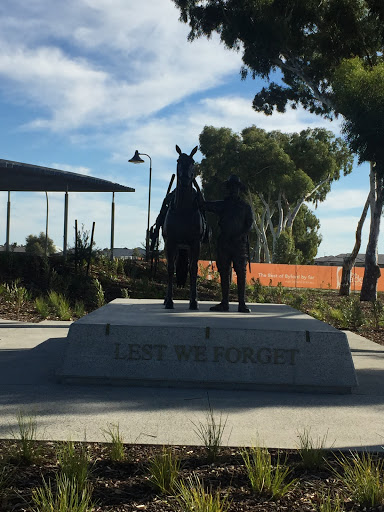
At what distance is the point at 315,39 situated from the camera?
22281mm

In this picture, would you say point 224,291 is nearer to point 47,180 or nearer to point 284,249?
point 47,180

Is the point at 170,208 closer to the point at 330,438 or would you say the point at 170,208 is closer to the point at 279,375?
the point at 279,375

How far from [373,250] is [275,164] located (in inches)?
816

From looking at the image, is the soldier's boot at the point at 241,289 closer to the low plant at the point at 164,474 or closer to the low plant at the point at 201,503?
the low plant at the point at 164,474

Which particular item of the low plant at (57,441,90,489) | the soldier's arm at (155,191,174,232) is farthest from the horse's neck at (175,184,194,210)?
the low plant at (57,441,90,489)

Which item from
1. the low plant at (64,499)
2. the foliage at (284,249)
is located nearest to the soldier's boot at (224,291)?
the low plant at (64,499)

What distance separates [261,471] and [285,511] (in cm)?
31

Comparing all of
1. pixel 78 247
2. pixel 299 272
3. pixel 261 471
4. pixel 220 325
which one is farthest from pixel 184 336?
pixel 299 272

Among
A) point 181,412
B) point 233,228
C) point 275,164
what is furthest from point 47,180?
point 275,164

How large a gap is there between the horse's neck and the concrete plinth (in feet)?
7.52

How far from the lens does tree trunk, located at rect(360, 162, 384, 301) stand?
22.8 metres

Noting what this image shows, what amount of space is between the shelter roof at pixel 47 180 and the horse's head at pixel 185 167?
554 inches

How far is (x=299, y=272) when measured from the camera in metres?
36.4

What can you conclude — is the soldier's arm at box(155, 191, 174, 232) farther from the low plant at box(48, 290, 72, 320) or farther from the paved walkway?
the low plant at box(48, 290, 72, 320)
